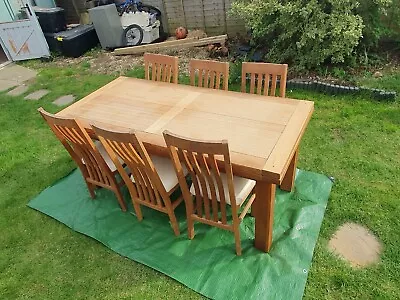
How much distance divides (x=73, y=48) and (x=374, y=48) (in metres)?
5.40

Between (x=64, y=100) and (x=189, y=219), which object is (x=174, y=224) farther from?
(x=64, y=100)

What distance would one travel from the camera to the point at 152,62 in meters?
3.06

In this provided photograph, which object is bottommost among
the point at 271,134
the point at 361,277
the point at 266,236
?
the point at 361,277

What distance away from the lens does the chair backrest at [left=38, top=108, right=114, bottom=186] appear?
7.12ft

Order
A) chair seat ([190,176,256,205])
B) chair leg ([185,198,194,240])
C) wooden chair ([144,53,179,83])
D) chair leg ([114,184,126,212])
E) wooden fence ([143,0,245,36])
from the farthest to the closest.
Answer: wooden fence ([143,0,245,36]) < wooden chair ([144,53,179,83]) < chair leg ([114,184,126,212]) < chair leg ([185,198,194,240]) < chair seat ([190,176,256,205])

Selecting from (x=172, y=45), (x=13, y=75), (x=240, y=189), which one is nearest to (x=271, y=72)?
(x=240, y=189)

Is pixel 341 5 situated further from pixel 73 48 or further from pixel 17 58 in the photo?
pixel 17 58

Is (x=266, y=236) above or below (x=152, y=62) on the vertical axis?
below

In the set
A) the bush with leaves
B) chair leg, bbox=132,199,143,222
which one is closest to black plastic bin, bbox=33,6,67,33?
the bush with leaves

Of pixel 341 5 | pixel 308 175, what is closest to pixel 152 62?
pixel 308 175

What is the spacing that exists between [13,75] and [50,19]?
1.38 metres

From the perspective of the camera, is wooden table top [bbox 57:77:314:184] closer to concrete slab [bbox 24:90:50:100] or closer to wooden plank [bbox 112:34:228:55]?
concrete slab [bbox 24:90:50:100]

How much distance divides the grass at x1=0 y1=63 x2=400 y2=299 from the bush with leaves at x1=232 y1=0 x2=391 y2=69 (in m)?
0.63

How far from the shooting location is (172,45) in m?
5.95
